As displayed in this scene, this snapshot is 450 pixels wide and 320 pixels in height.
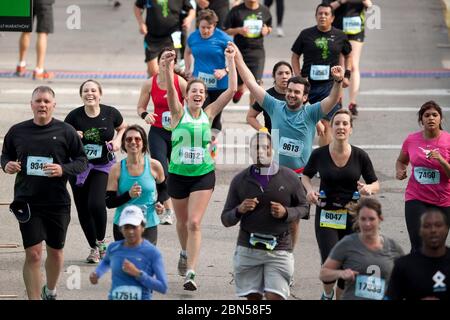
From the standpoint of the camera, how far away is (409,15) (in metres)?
24.5

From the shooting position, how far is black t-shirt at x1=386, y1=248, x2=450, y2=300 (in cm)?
870

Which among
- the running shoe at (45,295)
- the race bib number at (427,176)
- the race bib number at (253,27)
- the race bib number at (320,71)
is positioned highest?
the race bib number at (253,27)

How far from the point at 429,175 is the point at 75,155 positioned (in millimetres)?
3120

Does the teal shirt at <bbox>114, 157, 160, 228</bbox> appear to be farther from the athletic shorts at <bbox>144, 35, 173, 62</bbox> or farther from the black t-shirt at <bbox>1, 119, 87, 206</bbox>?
the athletic shorts at <bbox>144, 35, 173, 62</bbox>

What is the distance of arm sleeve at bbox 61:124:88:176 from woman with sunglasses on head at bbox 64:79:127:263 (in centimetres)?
117

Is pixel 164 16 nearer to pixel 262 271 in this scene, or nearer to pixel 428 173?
pixel 428 173

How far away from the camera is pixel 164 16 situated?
59.5 ft

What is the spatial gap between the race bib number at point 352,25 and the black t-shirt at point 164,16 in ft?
7.29

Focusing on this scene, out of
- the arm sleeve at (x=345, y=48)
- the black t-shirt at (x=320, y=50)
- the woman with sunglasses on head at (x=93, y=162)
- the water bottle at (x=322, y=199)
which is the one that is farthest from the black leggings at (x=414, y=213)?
the arm sleeve at (x=345, y=48)

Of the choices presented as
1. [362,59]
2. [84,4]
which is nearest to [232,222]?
[362,59]

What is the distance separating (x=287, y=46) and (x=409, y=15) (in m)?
3.32

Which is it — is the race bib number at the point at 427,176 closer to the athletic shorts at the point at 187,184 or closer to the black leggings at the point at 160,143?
the athletic shorts at the point at 187,184

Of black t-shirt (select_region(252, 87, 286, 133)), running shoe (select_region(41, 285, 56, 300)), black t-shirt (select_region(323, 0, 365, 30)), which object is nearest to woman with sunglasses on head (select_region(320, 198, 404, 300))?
running shoe (select_region(41, 285, 56, 300))

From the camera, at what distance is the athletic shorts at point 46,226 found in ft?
35.6
